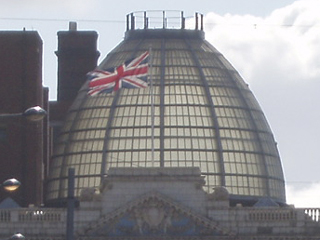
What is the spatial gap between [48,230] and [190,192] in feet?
34.0

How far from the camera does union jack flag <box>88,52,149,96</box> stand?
190 meters

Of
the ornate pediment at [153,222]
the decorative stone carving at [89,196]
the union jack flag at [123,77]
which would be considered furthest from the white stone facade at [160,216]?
the union jack flag at [123,77]

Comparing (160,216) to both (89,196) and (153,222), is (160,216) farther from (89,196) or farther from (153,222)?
(89,196)

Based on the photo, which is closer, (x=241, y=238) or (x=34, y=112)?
(x=34, y=112)

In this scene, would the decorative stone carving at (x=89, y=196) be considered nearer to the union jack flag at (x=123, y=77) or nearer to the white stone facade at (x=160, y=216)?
the white stone facade at (x=160, y=216)

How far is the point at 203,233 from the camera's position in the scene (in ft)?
630

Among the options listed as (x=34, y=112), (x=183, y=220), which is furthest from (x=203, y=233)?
(x=34, y=112)

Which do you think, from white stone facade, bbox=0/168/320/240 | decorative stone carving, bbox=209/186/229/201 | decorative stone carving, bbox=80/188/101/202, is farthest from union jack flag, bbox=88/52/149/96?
decorative stone carving, bbox=209/186/229/201

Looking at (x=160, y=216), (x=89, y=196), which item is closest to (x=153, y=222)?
(x=160, y=216)

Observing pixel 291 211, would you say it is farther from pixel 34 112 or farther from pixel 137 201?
Result: pixel 34 112

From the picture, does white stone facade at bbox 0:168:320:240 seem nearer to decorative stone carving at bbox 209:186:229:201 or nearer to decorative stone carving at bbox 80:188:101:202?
decorative stone carving at bbox 209:186:229:201

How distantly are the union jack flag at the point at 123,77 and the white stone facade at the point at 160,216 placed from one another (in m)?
6.80

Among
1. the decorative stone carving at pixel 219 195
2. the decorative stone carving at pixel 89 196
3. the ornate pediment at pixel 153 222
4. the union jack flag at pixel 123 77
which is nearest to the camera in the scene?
the union jack flag at pixel 123 77

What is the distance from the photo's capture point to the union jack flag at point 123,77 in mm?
190087
